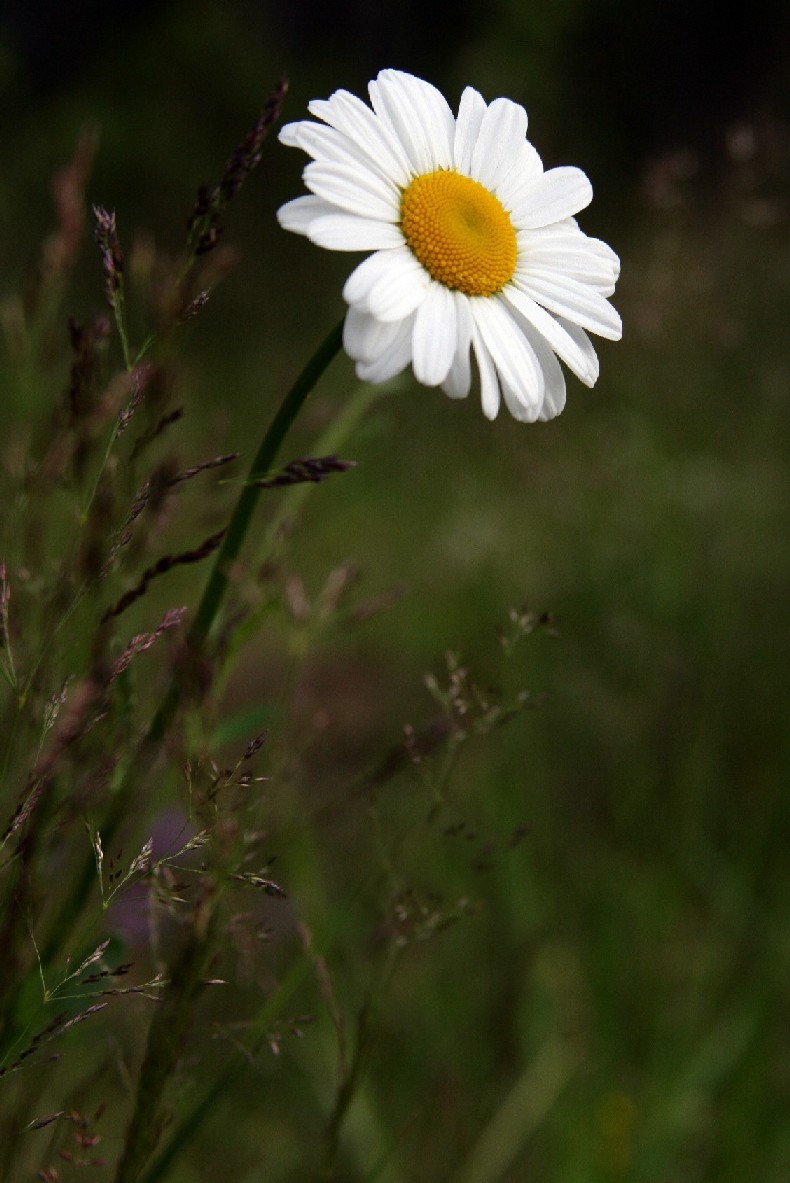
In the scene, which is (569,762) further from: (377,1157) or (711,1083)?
(377,1157)

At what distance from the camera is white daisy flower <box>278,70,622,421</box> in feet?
1.79

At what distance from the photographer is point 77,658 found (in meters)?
0.73

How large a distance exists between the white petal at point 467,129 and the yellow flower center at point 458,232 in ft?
0.05

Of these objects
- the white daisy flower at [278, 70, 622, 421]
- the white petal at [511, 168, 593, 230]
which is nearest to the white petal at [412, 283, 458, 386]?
the white daisy flower at [278, 70, 622, 421]

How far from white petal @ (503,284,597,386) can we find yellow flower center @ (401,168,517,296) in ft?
0.05

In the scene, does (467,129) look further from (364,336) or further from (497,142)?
(364,336)

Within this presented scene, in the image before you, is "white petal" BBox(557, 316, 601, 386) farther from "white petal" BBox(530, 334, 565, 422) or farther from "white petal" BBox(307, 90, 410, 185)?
"white petal" BBox(307, 90, 410, 185)

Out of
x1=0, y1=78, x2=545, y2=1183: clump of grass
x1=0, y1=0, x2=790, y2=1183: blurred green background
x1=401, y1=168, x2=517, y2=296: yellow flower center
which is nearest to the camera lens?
x1=0, y1=78, x2=545, y2=1183: clump of grass

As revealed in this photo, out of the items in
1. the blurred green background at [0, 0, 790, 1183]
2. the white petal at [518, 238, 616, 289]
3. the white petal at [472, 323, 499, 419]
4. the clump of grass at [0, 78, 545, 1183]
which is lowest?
the blurred green background at [0, 0, 790, 1183]

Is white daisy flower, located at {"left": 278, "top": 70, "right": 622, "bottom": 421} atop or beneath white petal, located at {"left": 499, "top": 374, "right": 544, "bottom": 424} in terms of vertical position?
atop

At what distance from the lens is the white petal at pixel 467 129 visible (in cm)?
65

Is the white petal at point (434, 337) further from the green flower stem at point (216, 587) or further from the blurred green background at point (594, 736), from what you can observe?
the blurred green background at point (594, 736)

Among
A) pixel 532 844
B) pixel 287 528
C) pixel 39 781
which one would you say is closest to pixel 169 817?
pixel 532 844

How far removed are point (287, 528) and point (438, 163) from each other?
0.74 feet
